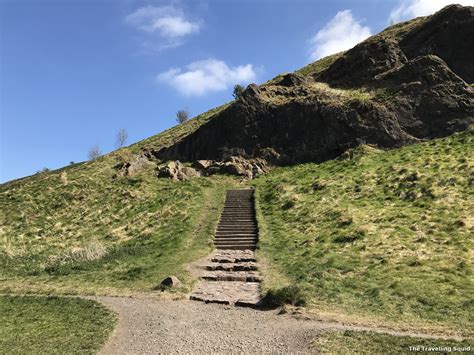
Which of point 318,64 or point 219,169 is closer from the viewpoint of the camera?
point 219,169

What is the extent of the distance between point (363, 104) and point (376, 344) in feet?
117

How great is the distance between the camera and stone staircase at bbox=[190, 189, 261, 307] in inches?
685

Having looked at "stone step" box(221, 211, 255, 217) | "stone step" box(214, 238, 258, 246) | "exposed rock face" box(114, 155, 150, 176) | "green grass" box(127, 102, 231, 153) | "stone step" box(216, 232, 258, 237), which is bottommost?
"stone step" box(214, 238, 258, 246)

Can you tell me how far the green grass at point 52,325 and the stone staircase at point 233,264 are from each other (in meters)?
4.30

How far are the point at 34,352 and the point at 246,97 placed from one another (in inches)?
1596

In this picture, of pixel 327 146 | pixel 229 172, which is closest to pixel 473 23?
pixel 327 146

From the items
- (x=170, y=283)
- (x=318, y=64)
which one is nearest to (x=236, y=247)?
(x=170, y=283)

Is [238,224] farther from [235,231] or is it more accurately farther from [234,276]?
[234,276]

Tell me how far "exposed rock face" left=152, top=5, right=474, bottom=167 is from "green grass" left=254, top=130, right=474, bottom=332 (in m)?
3.60

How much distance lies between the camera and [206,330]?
1345cm

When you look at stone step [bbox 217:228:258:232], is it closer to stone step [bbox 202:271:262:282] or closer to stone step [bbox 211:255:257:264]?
stone step [bbox 211:255:257:264]

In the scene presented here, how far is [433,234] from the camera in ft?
69.6

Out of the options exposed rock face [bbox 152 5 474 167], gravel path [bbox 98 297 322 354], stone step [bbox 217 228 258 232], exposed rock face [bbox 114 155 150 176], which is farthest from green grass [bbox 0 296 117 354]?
exposed rock face [bbox 152 5 474 167]

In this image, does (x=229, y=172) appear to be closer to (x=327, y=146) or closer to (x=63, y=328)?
(x=327, y=146)
